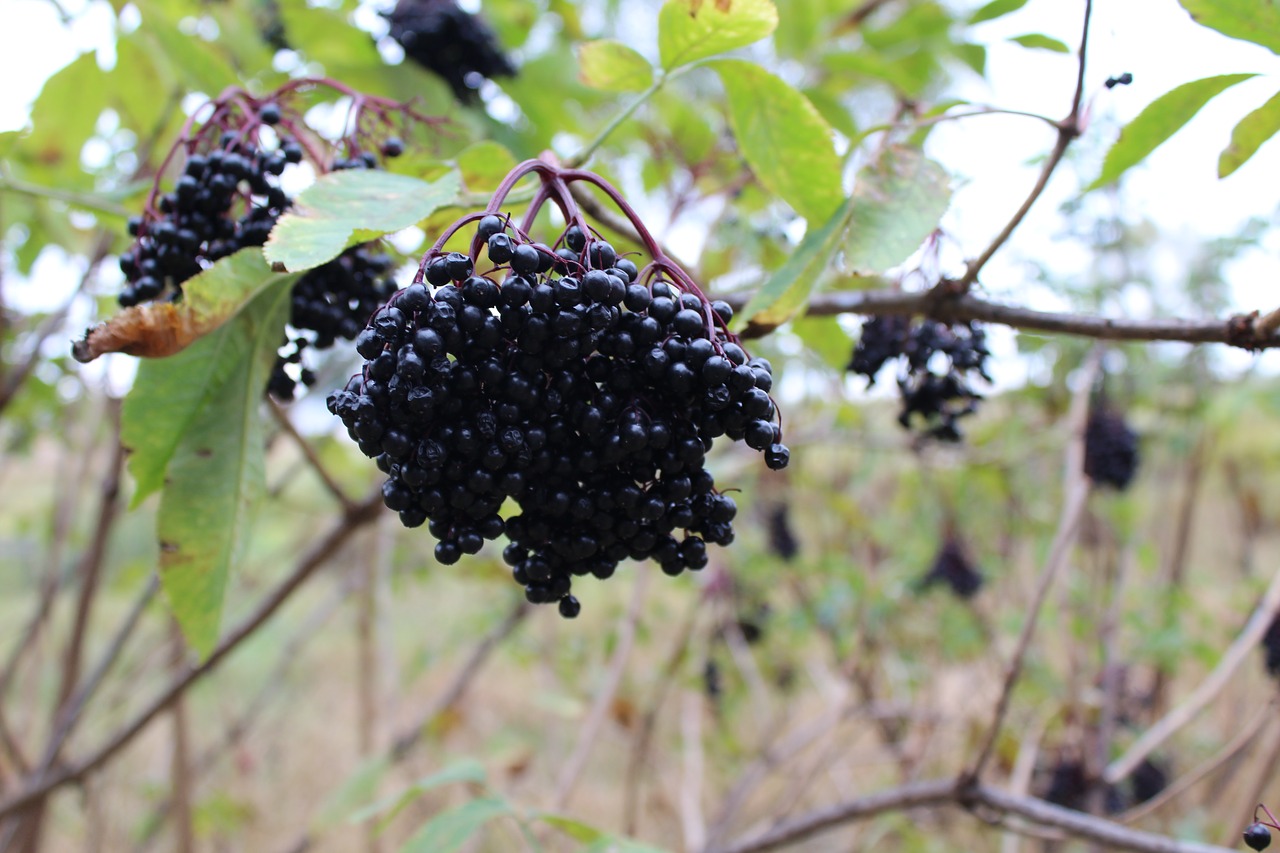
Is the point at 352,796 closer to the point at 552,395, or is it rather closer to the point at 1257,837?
the point at 552,395

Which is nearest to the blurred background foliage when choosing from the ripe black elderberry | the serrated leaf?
the serrated leaf

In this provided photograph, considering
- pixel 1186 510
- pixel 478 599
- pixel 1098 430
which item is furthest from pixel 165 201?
pixel 478 599

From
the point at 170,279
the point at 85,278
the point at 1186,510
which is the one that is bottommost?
the point at 1186,510

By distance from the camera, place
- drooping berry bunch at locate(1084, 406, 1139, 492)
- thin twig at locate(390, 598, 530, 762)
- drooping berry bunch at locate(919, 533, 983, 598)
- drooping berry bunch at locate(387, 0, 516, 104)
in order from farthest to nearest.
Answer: drooping berry bunch at locate(919, 533, 983, 598) < drooping berry bunch at locate(1084, 406, 1139, 492) < thin twig at locate(390, 598, 530, 762) < drooping berry bunch at locate(387, 0, 516, 104)

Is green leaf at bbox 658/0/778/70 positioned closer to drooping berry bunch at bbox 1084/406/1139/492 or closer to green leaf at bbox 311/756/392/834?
green leaf at bbox 311/756/392/834

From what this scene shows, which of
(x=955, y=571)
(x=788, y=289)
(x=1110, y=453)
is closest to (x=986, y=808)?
(x=788, y=289)

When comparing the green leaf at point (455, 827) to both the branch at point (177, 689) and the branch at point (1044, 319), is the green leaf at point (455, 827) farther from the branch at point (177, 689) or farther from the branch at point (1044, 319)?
the branch at point (1044, 319)

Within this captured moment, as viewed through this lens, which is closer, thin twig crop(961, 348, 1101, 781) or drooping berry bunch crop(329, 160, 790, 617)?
drooping berry bunch crop(329, 160, 790, 617)

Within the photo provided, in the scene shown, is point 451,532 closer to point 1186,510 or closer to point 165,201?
point 165,201
